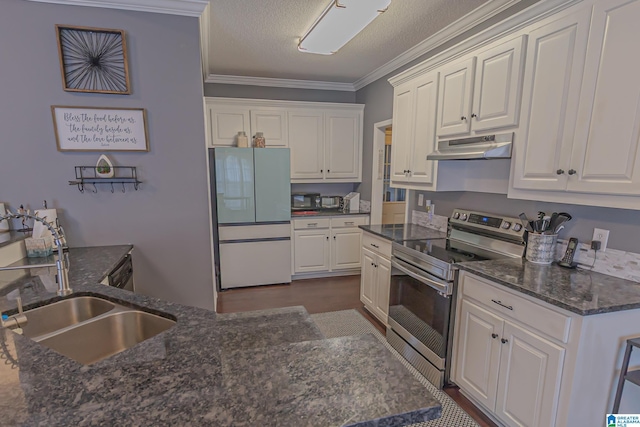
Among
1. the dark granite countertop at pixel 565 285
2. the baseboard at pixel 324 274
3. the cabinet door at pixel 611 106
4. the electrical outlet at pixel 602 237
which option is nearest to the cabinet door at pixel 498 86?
the cabinet door at pixel 611 106

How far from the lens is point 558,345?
55.3 inches

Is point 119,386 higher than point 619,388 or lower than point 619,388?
higher

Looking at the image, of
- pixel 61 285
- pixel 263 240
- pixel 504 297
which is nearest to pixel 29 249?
pixel 61 285

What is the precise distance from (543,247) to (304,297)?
98.7 inches

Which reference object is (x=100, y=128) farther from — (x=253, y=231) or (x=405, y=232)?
(x=405, y=232)

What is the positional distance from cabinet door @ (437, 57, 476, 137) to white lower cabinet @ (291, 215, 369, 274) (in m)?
2.05

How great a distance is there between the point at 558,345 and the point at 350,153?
3437 mm

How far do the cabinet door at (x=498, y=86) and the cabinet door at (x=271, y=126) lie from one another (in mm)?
2544

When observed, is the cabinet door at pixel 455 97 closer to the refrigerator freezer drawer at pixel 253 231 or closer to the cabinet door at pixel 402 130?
the cabinet door at pixel 402 130

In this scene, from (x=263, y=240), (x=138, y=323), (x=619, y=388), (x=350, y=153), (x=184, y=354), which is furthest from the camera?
(x=350, y=153)

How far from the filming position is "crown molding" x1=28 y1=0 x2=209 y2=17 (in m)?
2.09

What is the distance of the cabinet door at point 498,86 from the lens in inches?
74.1

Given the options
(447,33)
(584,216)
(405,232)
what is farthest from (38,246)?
(447,33)

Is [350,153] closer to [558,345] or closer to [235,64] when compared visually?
[235,64]
